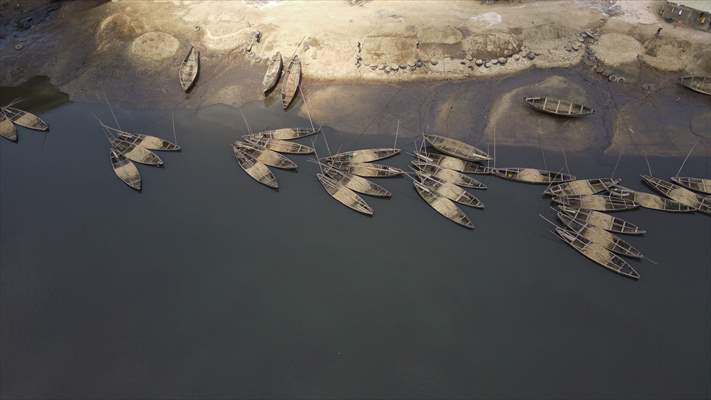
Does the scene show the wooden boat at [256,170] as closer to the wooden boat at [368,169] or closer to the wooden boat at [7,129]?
the wooden boat at [368,169]

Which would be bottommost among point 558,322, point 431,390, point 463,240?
point 431,390

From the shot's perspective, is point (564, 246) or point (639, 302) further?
point (564, 246)

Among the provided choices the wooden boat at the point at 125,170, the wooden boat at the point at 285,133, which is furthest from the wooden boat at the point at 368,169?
the wooden boat at the point at 125,170

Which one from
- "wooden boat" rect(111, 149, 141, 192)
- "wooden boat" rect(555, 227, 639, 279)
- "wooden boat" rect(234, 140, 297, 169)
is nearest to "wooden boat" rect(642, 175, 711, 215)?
"wooden boat" rect(555, 227, 639, 279)

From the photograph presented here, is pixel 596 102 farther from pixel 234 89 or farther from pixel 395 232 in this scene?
pixel 234 89

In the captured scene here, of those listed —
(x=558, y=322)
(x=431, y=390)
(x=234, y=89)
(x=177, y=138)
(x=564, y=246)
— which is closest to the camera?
(x=431, y=390)

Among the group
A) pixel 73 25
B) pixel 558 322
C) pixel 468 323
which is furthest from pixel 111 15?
pixel 558 322
